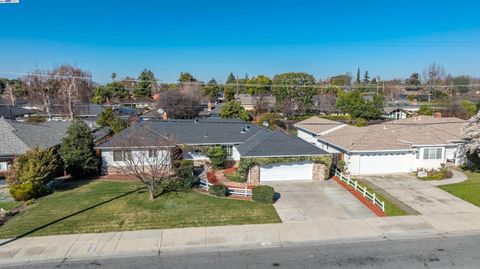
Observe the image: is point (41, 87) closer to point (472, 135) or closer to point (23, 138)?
point (23, 138)

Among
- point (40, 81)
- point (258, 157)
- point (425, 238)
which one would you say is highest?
point (40, 81)

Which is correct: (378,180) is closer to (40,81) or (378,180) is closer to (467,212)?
(467,212)

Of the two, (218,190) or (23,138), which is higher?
(23,138)

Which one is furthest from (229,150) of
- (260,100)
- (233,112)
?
(260,100)

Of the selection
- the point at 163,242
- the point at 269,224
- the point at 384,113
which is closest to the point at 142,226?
the point at 163,242

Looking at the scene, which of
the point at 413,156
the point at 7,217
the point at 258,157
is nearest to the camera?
the point at 7,217

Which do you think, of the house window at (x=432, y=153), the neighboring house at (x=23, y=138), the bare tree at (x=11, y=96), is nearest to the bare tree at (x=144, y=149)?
the neighboring house at (x=23, y=138)

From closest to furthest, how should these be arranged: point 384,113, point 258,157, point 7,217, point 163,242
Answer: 1. point 163,242
2. point 7,217
3. point 258,157
4. point 384,113

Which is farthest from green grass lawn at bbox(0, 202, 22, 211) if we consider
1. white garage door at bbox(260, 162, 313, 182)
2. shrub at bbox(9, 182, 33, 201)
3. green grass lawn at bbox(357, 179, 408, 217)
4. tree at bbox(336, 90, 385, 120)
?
tree at bbox(336, 90, 385, 120)
